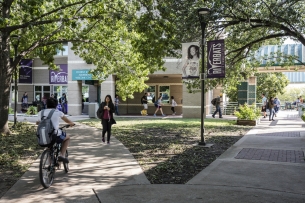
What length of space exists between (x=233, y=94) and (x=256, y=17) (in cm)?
2069

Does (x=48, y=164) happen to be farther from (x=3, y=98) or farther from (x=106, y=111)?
(x=3, y=98)

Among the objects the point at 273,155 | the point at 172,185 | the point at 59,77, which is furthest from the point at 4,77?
the point at 59,77

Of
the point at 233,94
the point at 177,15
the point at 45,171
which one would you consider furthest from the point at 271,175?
the point at 233,94

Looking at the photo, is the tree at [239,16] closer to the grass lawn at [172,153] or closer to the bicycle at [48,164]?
the grass lawn at [172,153]

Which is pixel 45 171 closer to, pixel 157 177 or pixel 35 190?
pixel 35 190

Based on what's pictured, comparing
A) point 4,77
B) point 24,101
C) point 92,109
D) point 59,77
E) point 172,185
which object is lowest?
point 172,185

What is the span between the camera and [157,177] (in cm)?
623

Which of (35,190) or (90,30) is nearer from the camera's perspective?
(35,190)

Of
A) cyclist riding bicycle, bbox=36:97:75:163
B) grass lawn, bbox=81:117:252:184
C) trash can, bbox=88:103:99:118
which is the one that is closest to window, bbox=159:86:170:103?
trash can, bbox=88:103:99:118

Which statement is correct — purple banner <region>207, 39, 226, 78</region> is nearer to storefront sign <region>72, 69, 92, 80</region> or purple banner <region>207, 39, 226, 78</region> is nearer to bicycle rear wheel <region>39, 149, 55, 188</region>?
bicycle rear wheel <region>39, 149, 55, 188</region>

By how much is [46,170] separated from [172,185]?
2.23 metres

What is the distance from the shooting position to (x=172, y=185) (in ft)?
18.5

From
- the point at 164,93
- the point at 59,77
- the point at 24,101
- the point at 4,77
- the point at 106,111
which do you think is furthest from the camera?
the point at 59,77

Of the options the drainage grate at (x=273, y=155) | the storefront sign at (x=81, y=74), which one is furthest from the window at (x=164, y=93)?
the drainage grate at (x=273, y=155)
